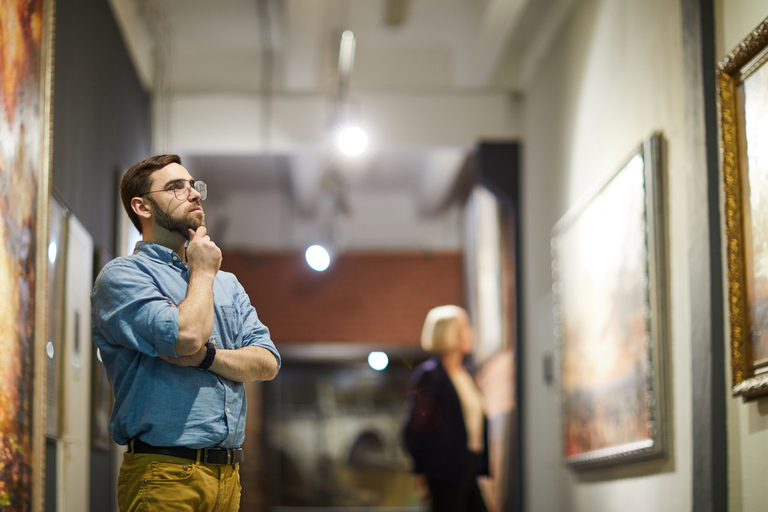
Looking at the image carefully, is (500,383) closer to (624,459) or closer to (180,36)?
(624,459)

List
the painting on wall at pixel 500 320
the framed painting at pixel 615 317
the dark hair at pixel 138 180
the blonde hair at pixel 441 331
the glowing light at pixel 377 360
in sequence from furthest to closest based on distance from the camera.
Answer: the glowing light at pixel 377 360 < the painting on wall at pixel 500 320 < the blonde hair at pixel 441 331 < the framed painting at pixel 615 317 < the dark hair at pixel 138 180

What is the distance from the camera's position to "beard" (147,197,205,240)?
199 centimetres

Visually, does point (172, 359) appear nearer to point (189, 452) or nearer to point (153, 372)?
point (153, 372)

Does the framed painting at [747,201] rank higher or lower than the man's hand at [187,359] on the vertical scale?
higher

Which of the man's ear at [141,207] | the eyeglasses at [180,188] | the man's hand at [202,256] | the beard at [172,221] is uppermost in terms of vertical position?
the eyeglasses at [180,188]

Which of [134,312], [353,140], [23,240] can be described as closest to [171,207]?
[134,312]

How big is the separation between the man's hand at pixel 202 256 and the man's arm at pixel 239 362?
174 millimetres

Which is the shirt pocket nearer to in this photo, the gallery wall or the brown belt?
the brown belt

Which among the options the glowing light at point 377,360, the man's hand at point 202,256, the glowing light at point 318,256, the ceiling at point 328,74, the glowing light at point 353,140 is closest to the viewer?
the man's hand at point 202,256

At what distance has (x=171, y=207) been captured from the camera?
199 centimetres

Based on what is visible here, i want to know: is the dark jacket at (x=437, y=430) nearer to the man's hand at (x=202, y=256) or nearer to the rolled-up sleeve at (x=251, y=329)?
the rolled-up sleeve at (x=251, y=329)

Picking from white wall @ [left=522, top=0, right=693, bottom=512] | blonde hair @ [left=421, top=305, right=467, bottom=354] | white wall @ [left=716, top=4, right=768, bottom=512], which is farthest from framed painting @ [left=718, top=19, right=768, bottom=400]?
blonde hair @ [left=421, top=305, right=467, bottom=354]

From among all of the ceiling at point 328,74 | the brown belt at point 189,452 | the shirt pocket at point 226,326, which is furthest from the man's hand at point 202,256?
the ceiling at point 328,74

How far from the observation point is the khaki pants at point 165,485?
1.81 meters
